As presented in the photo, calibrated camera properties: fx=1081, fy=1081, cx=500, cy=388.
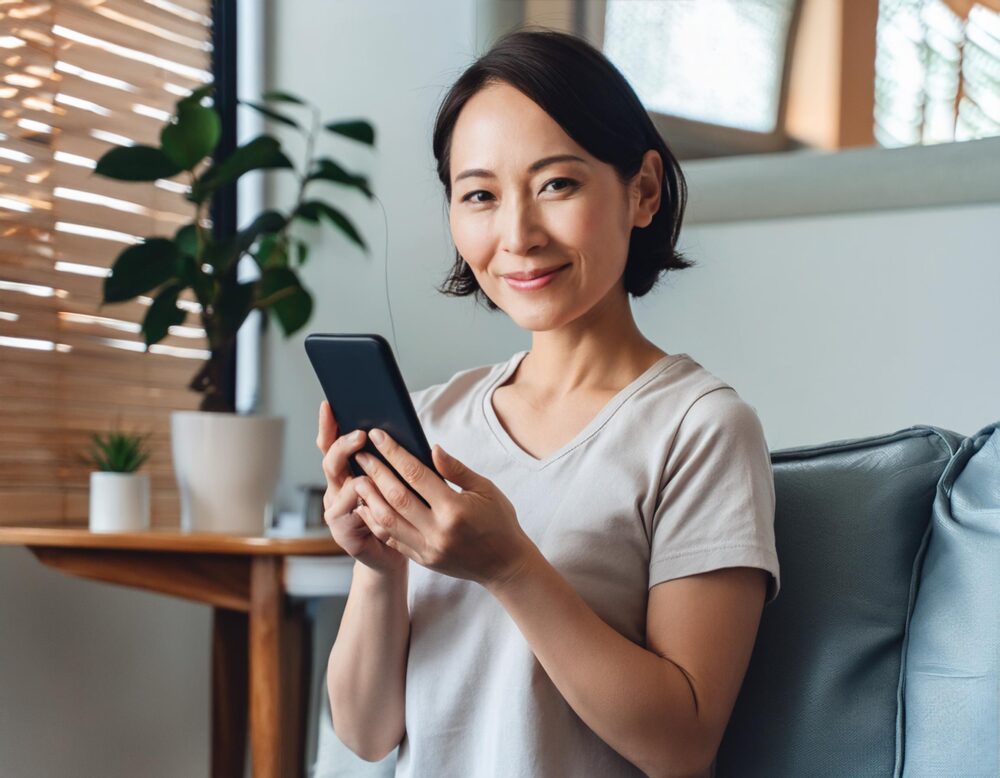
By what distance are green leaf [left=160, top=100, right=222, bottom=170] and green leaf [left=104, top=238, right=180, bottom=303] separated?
0.13 m

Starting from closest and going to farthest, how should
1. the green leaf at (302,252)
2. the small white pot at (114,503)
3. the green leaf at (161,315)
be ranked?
the small white pot at (114,503), the green leaf at (161,315), the green leaf at (302,252)

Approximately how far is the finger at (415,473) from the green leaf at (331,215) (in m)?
1.12

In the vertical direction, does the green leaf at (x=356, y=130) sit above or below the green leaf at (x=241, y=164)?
above

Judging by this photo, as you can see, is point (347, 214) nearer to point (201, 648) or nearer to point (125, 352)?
point (125, 352)

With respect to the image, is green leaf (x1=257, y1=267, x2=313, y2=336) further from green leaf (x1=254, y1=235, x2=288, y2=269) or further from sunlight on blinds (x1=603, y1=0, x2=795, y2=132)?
sunlight on blinds (x1=603, y1=0, x2=795, y2=132)

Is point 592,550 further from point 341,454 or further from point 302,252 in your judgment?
point 302,252

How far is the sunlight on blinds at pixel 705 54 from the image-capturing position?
4.37 ft

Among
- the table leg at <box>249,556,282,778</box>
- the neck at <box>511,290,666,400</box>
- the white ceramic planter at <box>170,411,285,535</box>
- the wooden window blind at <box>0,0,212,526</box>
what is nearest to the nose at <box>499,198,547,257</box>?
the neck at <box>511,290,666,400</box>

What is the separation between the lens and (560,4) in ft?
4.90

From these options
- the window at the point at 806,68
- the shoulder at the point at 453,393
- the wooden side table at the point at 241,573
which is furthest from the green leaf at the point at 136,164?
the shoulder at the point at 453,393

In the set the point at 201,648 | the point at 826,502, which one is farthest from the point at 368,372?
the point at 201,648

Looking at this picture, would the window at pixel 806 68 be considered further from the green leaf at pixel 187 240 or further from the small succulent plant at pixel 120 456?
the small succulent plant at pixel 120 456

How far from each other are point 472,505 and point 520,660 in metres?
0.16

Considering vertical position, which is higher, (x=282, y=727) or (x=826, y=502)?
(x=826, y=502)
